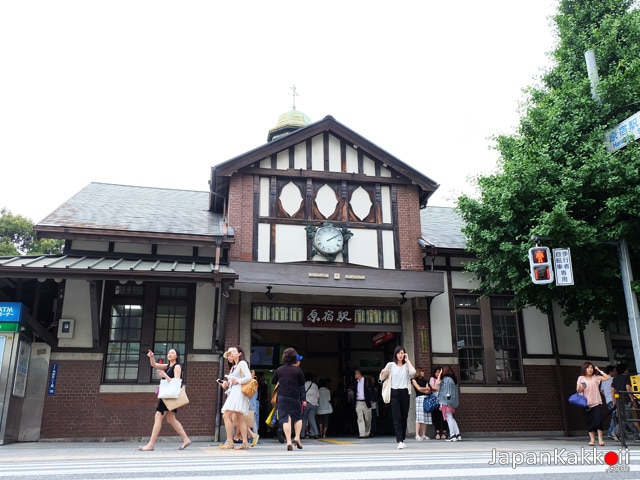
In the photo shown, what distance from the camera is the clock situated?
48.5 ft

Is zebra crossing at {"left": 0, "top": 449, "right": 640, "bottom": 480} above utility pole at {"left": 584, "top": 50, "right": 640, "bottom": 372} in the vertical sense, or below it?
below

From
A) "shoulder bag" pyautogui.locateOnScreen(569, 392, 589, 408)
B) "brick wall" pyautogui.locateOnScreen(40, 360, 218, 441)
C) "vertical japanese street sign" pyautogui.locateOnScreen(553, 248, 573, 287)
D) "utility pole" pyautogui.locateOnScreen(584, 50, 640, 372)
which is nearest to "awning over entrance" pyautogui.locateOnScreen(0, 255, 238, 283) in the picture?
"brick wall" pyautogui.locateOnScreen(40, 360, 218, 441)

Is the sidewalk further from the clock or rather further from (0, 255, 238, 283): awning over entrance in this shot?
the clock

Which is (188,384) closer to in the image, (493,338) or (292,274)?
(292,274)

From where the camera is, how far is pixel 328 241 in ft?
48.8

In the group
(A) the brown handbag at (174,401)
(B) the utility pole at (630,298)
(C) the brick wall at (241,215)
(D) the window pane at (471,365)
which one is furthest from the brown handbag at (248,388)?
(D) the window pane at (471,365)

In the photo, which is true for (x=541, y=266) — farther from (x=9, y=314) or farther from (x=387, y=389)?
(x=9, y=314)

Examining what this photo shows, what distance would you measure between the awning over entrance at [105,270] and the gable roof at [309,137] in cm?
312

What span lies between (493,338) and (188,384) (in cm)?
826

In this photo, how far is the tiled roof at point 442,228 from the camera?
52.9ft

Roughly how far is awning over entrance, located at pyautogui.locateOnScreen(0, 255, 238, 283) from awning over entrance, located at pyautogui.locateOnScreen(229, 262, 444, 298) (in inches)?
28.8

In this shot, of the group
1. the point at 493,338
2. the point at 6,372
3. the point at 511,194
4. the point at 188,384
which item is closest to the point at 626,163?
the point at 511,194

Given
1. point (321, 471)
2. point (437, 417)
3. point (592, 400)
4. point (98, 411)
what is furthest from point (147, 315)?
point (592, 400)

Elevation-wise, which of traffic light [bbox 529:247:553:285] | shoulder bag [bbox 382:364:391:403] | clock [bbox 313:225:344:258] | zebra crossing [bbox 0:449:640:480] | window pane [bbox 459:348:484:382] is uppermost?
clock [bbox 313:225:344:258]
